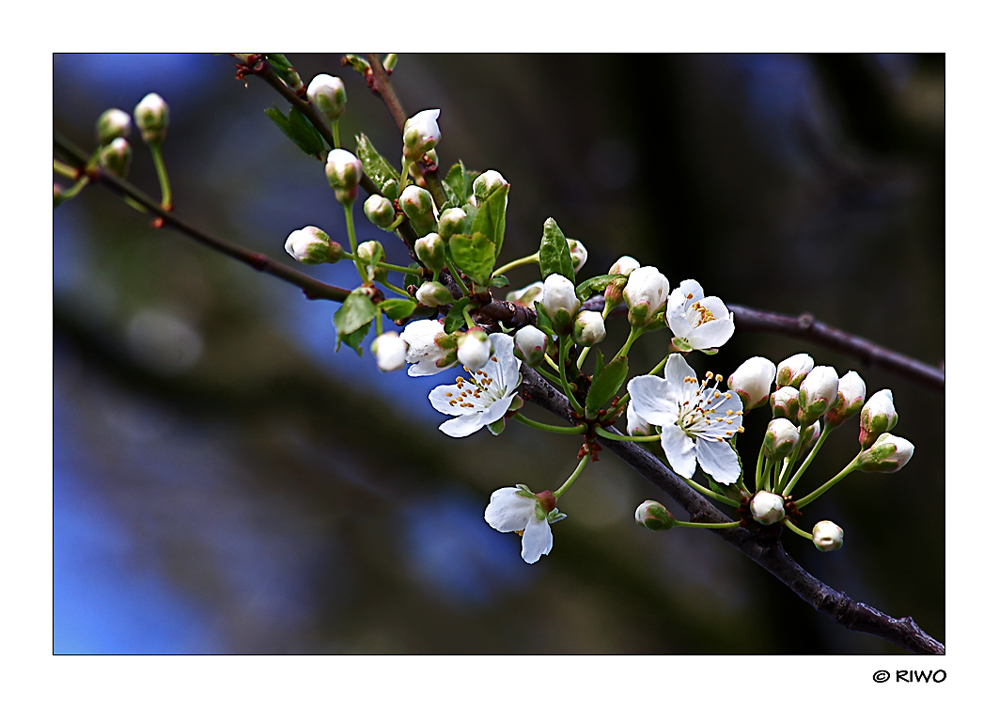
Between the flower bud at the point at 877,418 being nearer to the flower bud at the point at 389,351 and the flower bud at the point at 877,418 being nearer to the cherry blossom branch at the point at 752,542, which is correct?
the cherry blossom branch at the point at 752,542

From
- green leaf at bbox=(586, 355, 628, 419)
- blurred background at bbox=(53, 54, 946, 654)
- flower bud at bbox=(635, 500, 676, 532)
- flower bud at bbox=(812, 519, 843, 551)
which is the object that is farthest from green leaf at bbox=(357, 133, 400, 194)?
blurred background at bbox=(53, 54, 946, 654)

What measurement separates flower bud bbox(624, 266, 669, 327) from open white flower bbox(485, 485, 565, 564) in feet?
0.53

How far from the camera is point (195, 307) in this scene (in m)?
2.24

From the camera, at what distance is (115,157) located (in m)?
0.51

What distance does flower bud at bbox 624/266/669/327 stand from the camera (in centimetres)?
58

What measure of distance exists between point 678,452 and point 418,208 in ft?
0.90

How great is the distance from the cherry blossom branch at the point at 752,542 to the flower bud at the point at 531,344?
0.06m

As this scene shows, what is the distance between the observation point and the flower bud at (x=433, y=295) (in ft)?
1.80

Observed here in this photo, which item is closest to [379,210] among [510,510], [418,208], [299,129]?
[418,208]

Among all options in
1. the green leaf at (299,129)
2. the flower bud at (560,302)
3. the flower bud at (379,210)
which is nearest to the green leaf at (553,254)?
the flower bud at (560,302)
